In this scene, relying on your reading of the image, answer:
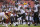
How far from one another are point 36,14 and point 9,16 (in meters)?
0.59

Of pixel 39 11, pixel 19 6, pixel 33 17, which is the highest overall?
pixel 19 6

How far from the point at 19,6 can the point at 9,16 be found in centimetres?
31

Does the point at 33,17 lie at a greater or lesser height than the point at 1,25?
greater

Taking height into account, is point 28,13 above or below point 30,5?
below

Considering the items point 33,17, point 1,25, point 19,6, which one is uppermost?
point 19,6

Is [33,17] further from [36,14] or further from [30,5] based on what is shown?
[30,5]

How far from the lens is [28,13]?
1636 mm

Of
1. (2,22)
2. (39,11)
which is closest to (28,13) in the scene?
(39,11)

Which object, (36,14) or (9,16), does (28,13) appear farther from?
(9,16)

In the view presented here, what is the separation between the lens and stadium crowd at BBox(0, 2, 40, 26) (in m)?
1.63

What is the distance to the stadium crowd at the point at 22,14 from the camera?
1629 millimetres

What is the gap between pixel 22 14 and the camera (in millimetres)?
1635

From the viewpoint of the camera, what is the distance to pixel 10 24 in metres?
1.63

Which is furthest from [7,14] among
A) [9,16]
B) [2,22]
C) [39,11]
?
[39,11]
